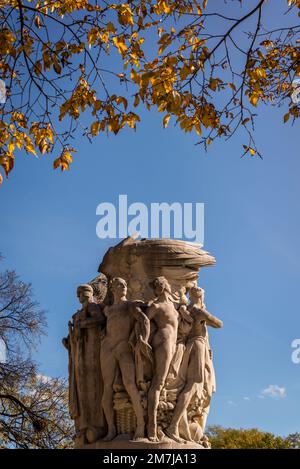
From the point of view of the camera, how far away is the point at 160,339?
1058 cm

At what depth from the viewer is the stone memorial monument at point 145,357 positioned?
34.1 ft

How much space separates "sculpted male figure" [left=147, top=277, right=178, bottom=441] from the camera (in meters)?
10.2

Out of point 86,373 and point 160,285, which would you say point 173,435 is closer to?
point 86,373

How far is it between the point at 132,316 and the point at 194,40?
4021 millimetres

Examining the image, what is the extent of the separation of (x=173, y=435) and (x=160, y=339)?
128cm

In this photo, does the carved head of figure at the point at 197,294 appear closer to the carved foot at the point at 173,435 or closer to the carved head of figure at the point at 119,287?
the carved head of figure at the point at 119,287

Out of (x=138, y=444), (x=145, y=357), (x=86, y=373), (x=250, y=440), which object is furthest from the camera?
(x=250, y=440)

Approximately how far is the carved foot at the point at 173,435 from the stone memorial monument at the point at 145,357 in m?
0.01

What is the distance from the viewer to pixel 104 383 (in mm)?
10672

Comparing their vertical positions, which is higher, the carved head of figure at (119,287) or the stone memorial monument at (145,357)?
the carved head of figure at (119,287)

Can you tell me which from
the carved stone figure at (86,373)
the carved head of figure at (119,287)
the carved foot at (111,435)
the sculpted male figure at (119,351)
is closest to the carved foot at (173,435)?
the sculpted male figure at (119,351)

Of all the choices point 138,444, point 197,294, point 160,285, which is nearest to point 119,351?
point 160,285

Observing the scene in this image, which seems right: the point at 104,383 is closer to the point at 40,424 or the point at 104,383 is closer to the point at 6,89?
the point at 6,89
